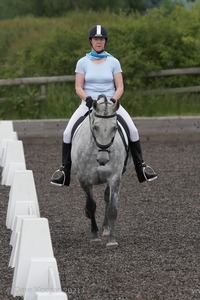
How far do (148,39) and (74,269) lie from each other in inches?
610

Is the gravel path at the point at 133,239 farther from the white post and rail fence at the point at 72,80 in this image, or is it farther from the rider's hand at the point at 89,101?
the white post and rail fence at the point at 72,80

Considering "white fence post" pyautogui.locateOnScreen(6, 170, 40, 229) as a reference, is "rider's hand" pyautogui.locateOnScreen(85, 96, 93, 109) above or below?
above

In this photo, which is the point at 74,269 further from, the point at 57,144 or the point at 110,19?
the point at 110,19

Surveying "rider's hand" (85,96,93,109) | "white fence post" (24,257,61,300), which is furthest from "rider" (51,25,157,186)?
"white fence post" (24,257,61,300)

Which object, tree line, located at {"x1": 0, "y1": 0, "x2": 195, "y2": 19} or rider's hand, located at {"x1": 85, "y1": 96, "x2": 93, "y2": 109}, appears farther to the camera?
tree line, located at {"x1": 0, "y1": 0, "x2": 195, "y2": 19}

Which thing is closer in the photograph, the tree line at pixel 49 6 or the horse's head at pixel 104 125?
the horse's head at pixel 104 125

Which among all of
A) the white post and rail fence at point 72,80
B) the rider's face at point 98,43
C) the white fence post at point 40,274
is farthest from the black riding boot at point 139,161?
the white post and rail fence at point 72,80

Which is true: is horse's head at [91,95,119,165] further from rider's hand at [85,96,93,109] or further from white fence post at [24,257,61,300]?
white fence post at [24,257,61,300]

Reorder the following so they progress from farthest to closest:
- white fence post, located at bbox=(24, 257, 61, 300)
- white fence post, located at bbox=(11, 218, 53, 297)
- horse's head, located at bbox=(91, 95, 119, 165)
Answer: horse's head, located at bbox=(91, 95, 119, 165), white fence post, located at bbox=(11, 218, 53, 297), white fence post, located at bbox=(24, 257, 61, 300)

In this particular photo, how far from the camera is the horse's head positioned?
10.5 metres

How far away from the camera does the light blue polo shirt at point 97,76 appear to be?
11336 mm

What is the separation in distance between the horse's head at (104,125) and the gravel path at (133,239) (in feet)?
3.13

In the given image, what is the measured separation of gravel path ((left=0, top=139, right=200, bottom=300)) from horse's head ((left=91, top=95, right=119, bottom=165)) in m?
0.95

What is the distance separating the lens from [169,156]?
1928 cm
